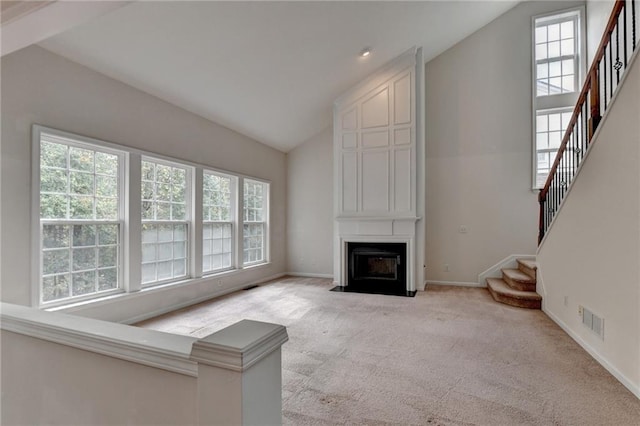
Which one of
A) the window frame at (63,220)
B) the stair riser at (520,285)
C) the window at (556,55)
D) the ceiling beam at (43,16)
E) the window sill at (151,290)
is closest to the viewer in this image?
the ceiling beam at (43,16)

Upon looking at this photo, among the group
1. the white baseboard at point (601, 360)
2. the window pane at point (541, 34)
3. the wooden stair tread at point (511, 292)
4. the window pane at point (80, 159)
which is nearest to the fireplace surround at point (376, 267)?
the wooden stair tread at point (511, 292)

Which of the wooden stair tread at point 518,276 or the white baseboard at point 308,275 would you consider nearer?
the wooden stair tread at point 518,276

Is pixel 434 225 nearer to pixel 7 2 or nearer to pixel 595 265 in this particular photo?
pixel 595 265

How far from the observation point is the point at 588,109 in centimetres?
336

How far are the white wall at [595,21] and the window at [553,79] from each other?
13 cm

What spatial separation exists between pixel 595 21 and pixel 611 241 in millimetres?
4697

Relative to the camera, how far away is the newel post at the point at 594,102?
3057 millimetres

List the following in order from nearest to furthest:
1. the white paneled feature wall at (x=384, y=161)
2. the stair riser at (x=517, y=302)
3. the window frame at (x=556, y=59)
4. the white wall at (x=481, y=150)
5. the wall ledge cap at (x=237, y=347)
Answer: the wall ledge cap at (x=237, y=347)
the stair riser at (x=517, y=302)
the white paneled feature wall at (x=384, y=161)
the window frame at (x=556, y=59)
the white wall at (x=481, y=150)

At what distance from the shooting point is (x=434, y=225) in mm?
6164

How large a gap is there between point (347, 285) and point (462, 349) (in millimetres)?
2894

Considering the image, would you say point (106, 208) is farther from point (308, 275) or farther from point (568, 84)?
point (568, 84)

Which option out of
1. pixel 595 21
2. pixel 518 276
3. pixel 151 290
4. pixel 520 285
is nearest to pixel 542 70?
pixel 595 21

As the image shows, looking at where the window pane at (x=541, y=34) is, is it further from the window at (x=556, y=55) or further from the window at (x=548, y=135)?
the window at (x=548, y=135)

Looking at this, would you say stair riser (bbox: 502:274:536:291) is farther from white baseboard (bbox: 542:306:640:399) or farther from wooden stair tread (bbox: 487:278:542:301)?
white baseboard (bbox: 542:306:640:399)
